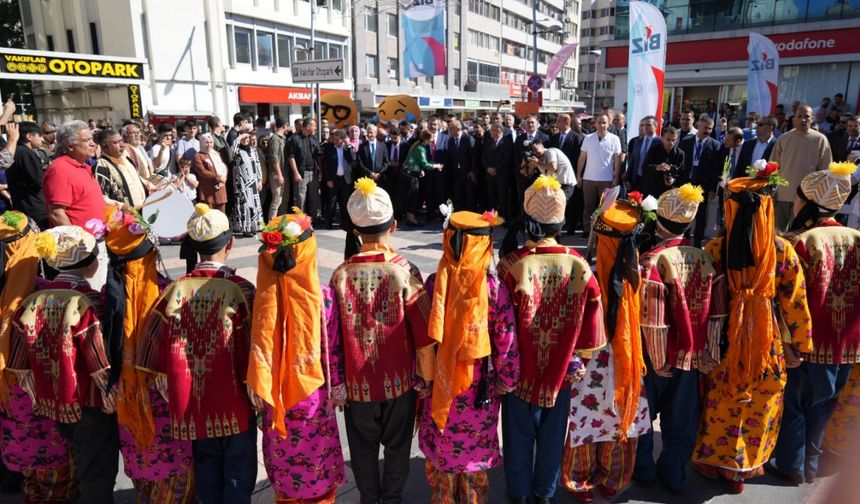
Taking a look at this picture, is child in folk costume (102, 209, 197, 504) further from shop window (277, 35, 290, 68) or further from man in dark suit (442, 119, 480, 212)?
shop window (277, 35, 290, 68)

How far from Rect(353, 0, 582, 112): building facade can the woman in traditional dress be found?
72.8 feet

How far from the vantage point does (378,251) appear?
2.62m

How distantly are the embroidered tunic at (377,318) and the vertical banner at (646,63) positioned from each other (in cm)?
762

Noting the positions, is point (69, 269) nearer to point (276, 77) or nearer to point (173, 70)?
point (173, 70)

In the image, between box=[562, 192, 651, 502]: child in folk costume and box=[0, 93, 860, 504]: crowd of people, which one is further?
box=[562, 192, 651, 502]: child in folk costume

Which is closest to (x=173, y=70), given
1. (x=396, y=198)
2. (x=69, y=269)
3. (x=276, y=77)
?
(x=276, y=77)

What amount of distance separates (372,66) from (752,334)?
1330 inches

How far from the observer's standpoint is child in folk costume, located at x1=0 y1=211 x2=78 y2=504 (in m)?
2.69

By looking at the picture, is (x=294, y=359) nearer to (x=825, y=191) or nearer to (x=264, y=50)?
(x=825, y=191)

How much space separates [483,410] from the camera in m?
2.71

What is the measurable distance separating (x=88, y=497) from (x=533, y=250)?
2.55 m

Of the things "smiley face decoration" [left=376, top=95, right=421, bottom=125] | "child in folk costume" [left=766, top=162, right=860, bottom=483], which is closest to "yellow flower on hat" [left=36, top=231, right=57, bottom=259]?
"child in folk costume" [left=766, top=162, right=860, bottom=483]

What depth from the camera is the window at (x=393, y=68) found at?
35.4 metres

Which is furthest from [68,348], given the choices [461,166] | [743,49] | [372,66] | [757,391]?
[372,66]
